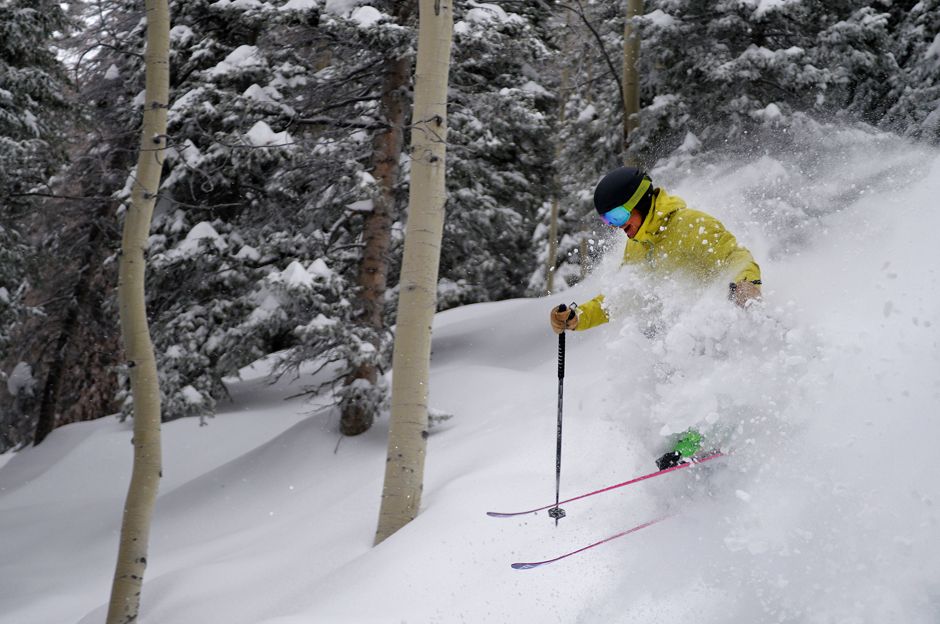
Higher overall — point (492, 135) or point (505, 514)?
point (492, 135)

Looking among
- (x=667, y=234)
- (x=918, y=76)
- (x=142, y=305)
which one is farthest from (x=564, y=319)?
(x=918, y=76)

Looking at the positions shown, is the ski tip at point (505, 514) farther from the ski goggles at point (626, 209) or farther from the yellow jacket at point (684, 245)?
the ski goggles at point (626, 209)

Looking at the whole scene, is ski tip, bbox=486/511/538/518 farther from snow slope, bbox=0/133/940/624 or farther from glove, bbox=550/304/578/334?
glove, bbox=550/304/578/334

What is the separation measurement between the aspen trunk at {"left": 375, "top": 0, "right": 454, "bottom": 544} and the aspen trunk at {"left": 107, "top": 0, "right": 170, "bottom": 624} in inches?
78.9

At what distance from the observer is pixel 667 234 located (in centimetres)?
512

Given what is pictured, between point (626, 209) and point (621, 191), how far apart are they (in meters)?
0.11

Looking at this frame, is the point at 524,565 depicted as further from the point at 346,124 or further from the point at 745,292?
the point at 346,124

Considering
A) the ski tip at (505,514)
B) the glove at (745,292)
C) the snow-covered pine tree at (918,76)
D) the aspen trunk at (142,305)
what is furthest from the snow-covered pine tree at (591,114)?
the glove at (745,292)

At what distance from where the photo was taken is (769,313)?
448 centimetres

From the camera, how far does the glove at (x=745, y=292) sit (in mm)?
4441

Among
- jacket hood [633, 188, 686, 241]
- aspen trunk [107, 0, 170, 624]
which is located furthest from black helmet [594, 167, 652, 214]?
aspen trunk [107, 0, 170, 624]

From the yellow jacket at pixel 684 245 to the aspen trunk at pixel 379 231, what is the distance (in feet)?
23.1

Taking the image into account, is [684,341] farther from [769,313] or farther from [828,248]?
[828,248]

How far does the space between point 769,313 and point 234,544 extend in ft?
24.1
